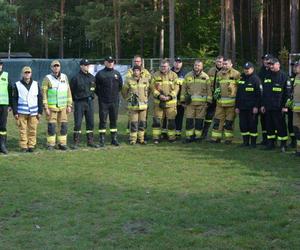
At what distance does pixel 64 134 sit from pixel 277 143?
4901 mm

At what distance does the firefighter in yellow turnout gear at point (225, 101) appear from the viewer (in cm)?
1341

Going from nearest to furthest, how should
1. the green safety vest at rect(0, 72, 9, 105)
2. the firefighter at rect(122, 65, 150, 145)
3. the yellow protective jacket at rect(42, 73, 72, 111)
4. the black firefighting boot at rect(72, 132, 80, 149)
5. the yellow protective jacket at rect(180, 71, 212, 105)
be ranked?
the green safety vest at rect(0, 72, 9, 105) < the yellow protective jacket at rect(42, 73, 72, 111) < the black firefighting boot at rect(72, 132, 80, 149) < the firefighter at rect(122, 65, 150, 145) < the yellow protective jacket at rect(180, 71, 212, 105)

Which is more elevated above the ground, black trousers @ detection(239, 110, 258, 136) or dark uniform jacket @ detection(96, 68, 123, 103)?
dark uniform jacket @ detection(96, 68, 123, 103)

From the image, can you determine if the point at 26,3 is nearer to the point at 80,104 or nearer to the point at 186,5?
the point at 186,5

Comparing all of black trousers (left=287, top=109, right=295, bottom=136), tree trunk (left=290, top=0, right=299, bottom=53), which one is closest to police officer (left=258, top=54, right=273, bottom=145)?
black trousers (left=287, top=109, right=295, bottom=136)

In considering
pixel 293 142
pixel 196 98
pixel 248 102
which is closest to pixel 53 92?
pixel 196 98

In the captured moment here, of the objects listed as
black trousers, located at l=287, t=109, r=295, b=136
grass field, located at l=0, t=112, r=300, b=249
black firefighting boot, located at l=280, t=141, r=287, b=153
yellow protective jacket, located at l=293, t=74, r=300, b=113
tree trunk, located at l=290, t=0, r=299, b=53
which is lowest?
grass field, located at l=0, t=112, r=300, b=249

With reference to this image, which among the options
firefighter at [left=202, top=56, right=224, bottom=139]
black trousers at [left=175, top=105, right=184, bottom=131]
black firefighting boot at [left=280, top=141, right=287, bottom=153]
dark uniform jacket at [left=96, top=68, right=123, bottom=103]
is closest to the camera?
black firefighting boot at [left=280, top=141, right=287, bottom=153]

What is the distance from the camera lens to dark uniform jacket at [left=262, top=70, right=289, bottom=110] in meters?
12.4

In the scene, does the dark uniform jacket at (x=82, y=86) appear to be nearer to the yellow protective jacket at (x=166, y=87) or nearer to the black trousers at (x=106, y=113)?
the black trousers at (x=106, y=113)

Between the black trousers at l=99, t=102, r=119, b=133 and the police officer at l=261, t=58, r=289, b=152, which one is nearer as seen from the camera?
the police officer at l=261, t=58, r=289, b=152

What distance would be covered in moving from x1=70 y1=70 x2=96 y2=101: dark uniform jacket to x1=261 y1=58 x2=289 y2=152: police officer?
3.88 meters

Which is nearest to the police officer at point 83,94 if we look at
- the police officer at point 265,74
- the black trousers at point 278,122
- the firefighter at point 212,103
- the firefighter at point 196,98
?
the firefighter at point 196,98

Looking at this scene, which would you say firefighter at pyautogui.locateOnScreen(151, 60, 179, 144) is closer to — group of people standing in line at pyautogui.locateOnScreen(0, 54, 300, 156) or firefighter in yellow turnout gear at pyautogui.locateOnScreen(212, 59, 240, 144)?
group of people standing in line at pyautogui.locateOnScreen(0, 54, 300, 156)
